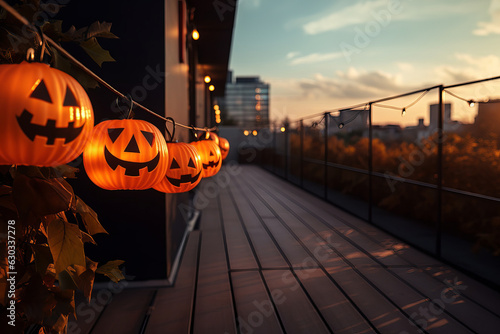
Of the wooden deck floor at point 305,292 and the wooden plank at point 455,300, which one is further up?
the wooden deck floor at point 305,292

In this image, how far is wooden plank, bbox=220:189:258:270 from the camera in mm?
3316

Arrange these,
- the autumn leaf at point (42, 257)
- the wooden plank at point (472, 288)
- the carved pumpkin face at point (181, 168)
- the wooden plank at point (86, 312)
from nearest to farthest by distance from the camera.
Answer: the autumn leaf at point (42, 257)
the carved pumpkin face at point (181, 168)
the wooden plank at point (86, 312)
the wooden plank at point (472, 288)

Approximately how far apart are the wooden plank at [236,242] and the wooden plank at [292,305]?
34 cm

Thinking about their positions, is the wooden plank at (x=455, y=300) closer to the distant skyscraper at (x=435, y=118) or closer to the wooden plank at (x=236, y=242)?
the wooden plank at (x=236, y=242)

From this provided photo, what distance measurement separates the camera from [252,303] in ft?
8.00

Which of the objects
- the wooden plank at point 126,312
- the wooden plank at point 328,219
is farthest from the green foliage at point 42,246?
the wooden plank at point 328,219

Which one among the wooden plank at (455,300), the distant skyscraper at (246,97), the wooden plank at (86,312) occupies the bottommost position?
the wooden plank at (455,300)

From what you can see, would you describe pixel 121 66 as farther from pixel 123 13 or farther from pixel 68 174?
pixel 68 174

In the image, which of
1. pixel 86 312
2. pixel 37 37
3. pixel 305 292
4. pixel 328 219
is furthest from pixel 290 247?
pixel 37 37

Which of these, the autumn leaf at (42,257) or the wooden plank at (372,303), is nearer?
the autumn leaf at (42,257)

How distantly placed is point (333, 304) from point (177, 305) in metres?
1.13

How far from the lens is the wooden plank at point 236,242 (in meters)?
3.32

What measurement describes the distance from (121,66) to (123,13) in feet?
1.36

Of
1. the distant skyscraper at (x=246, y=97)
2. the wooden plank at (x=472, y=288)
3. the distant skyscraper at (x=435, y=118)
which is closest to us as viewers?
the wooden plank at (x=472, y=288)
